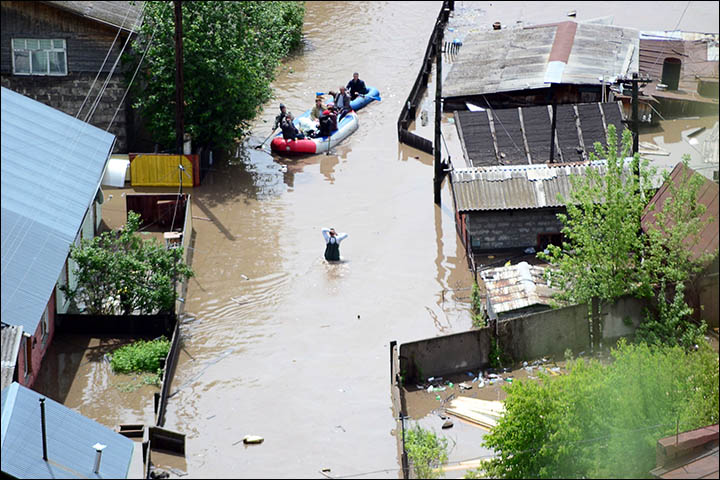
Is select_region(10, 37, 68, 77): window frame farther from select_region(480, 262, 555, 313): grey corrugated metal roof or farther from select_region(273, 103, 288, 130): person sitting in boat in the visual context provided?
select_region(480, 262, 555, 313): grey corrugated metal roof

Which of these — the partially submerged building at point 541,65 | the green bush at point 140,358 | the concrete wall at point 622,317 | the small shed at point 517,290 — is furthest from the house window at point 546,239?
the green bush at point 140,358

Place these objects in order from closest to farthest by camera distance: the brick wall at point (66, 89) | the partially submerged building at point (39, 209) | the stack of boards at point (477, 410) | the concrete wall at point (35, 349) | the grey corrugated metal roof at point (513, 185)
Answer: the concrete wall at point (35, 349) → the stack of boards at point (477, 410) → the partially submerged building at point (39, 209) → the grey corrugated metal roof at point (513, 185) → the brick wall at point (66, 89)

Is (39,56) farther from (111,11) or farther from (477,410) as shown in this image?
(477,410)

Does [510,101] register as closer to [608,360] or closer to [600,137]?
[600,137]

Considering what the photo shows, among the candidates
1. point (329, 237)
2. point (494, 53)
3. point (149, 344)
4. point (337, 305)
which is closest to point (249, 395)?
point (149, 344)

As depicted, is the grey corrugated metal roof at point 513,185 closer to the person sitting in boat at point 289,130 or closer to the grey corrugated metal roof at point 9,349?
the person sitting in boat at point 289,130

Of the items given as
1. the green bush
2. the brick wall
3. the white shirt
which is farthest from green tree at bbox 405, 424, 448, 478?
the brick wall
